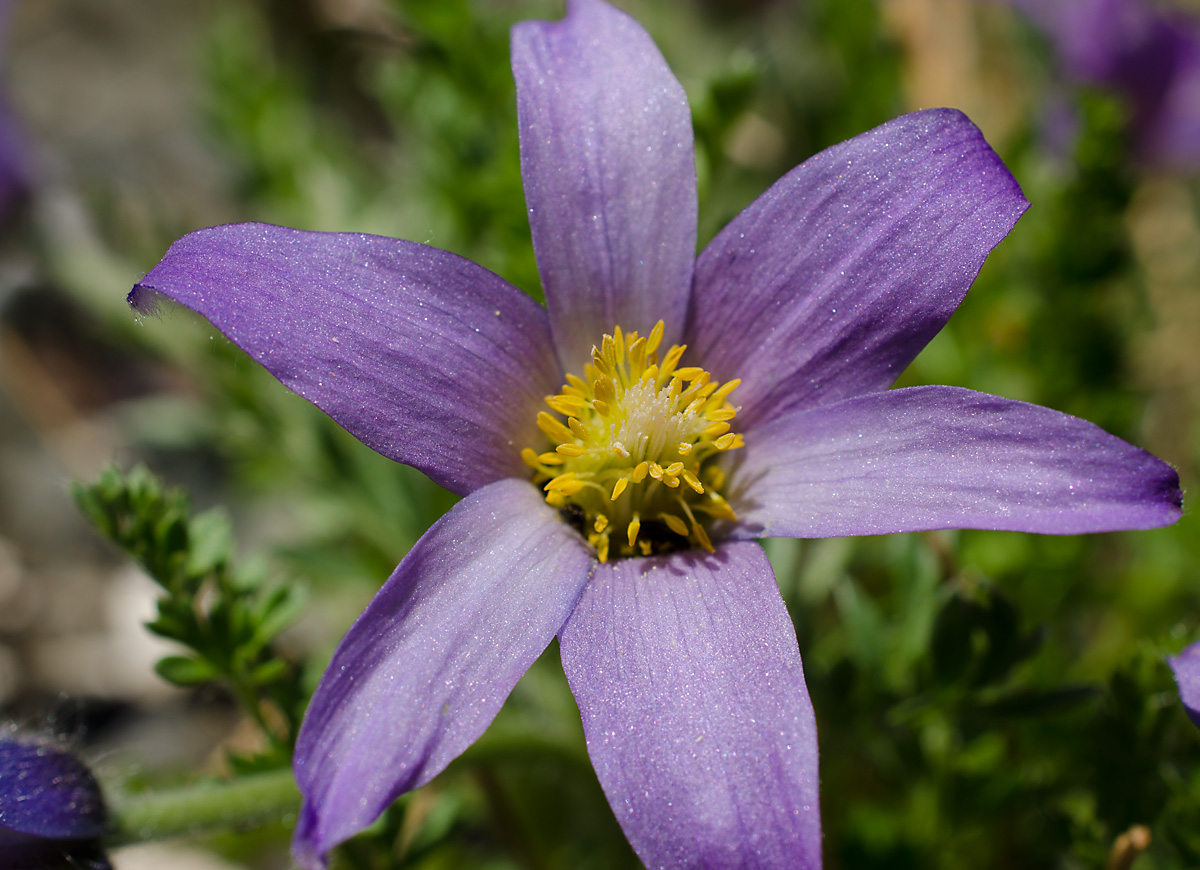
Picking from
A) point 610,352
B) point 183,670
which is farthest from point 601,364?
point 183,670

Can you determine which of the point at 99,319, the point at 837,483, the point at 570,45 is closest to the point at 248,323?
the point at 570,45

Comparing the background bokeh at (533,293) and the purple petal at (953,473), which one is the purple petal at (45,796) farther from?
the purple petal at (953,473)

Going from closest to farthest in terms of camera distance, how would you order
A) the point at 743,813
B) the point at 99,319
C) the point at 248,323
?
1. the point at 743,813
2. the point at 248,323
3. the point at 99,319

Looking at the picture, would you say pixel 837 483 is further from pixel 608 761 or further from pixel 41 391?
pixel 41 391

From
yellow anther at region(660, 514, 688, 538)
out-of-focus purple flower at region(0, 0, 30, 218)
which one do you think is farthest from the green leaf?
out-of-focus purple flower at region(0, 0, 30, 218)

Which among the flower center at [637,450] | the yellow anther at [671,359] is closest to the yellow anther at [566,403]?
the flower center at [637,450]
